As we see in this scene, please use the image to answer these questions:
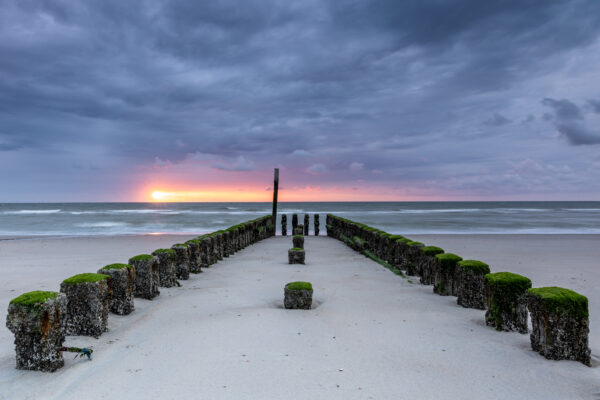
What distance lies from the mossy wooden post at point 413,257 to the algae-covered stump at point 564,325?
4.26 m

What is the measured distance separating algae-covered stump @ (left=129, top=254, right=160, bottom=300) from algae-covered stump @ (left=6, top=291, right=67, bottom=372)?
8.30 ft

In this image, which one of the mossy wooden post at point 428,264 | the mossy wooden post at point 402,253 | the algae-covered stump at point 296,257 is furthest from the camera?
the algae-covered stump at point 296,257

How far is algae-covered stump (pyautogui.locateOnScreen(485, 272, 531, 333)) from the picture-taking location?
458cm

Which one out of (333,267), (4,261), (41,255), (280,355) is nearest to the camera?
(280,355)

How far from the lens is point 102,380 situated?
3.36 m

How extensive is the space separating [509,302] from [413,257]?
11.9ft

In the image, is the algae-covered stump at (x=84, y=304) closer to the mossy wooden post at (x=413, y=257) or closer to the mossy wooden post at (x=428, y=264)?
the mossy wooden post at (x=428, y=264)

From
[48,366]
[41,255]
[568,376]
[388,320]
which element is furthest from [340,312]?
[41,255]

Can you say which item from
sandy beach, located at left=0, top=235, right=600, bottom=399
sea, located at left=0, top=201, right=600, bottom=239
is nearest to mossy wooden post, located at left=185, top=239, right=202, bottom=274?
sandy beach, located at left=0, top=235, right=600, bottom=399

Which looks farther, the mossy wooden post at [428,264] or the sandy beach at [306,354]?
the mossy wooden post at [428,264]

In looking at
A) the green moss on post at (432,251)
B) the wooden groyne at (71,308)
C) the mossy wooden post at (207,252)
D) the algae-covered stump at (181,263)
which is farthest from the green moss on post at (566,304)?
the mossy wooden post at (207,252)

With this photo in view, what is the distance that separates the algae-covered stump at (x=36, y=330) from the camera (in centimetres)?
339

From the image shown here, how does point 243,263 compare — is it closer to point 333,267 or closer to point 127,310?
point 333,267

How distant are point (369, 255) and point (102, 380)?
9.17 metres
